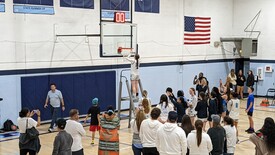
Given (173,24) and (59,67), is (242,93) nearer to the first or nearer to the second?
(173,24)

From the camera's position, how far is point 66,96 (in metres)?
16.6

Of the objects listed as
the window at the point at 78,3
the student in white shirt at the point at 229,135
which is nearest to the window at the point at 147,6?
the window at the point at 78,3

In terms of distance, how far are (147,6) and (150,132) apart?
13.4 metres

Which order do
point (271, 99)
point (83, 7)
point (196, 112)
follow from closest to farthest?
point (196, 112) → point (83, 7) → point (271, 99)

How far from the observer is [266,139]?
19.0ft

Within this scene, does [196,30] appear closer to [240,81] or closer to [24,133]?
[240,81]

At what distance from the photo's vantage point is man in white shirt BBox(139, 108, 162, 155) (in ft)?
24.5

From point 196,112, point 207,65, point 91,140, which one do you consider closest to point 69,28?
point 91,140

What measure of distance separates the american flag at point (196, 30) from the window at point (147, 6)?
8.37ft

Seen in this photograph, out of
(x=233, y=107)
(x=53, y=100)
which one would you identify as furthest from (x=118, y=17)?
(x=233, y=107)

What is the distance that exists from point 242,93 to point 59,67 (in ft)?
40.4

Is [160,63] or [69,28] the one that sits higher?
[69,28]

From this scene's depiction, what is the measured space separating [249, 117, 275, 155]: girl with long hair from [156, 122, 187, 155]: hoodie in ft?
4.26

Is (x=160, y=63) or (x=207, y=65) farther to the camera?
(x=207, y=65)
